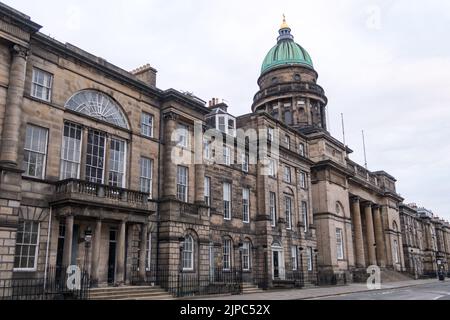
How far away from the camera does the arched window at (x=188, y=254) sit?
87.6 feet

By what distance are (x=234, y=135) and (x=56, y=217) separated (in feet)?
58.1

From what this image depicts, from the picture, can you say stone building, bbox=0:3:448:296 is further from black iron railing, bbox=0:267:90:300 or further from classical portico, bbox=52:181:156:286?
A: black iron railing, bbox=0:267:90:300

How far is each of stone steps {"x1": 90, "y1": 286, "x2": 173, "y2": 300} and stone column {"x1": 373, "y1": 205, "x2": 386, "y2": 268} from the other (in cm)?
4731

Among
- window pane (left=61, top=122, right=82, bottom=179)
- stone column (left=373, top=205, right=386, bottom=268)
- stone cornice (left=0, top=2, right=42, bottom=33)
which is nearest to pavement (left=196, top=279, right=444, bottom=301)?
window pane (left=61, top=122, right=82, bottom=179)

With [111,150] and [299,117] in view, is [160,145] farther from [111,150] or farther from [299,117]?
[299,117]

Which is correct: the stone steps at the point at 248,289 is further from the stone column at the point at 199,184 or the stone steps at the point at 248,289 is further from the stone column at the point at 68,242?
the stone column at the point at 68,242

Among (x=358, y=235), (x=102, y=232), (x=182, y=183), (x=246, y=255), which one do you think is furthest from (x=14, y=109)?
(x=358, y=235)

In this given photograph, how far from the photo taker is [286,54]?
62156 mm

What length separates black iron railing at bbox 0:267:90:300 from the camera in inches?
695

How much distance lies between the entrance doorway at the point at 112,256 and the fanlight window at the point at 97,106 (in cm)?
641

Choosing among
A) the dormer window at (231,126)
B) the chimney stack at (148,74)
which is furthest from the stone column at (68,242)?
the dormer window at (231,126)

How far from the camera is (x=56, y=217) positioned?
20.4 meters

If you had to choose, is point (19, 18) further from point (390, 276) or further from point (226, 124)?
point (390, 276)
